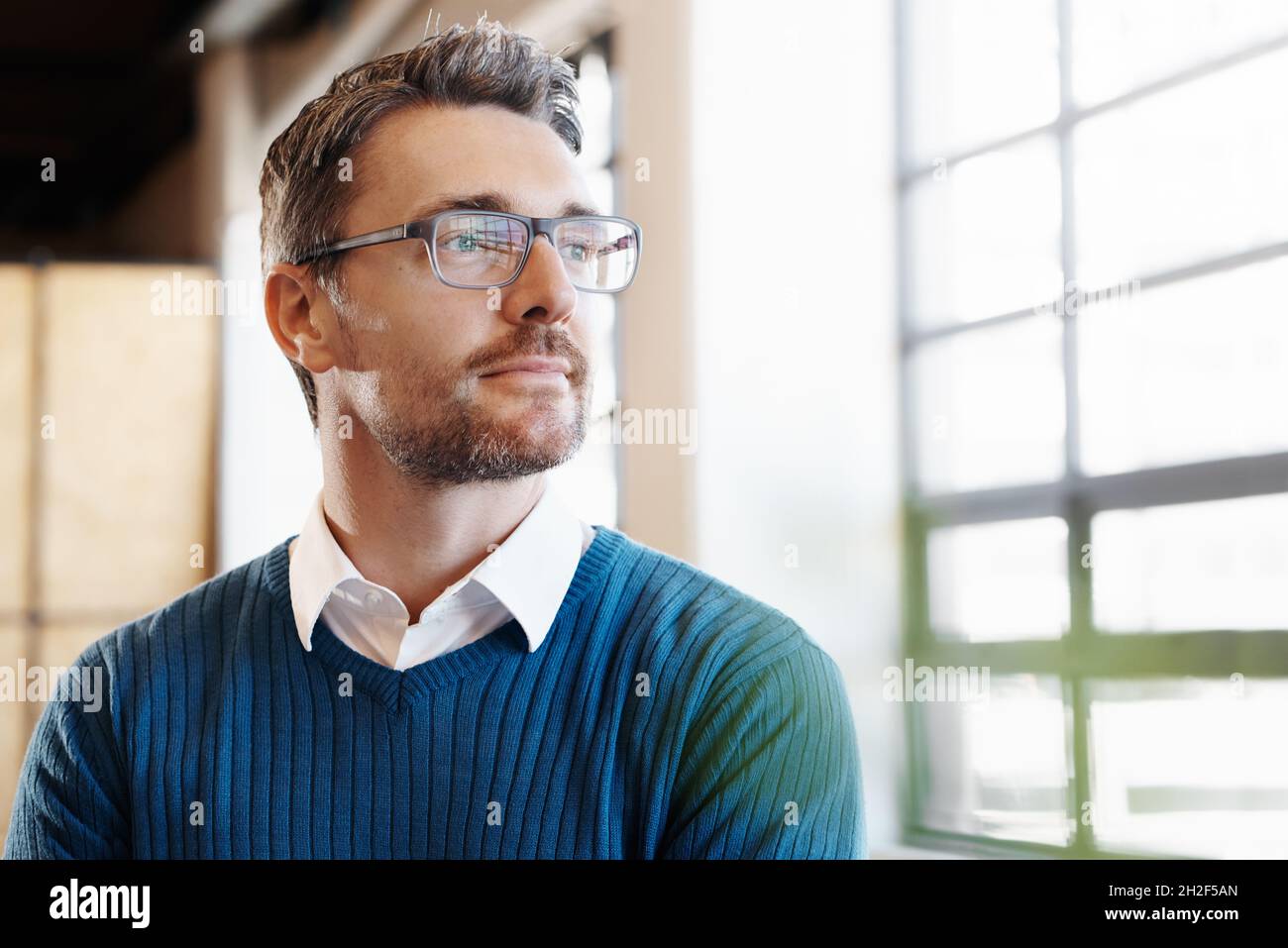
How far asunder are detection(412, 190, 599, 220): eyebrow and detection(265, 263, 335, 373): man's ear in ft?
0.42

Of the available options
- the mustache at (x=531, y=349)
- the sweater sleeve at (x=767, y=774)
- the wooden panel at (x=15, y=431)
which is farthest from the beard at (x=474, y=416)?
the wooden panel at (x=15, y=431)

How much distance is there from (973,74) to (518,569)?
77cm

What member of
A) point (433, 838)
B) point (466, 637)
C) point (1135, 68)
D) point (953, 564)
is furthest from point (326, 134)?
point (1135, 68)

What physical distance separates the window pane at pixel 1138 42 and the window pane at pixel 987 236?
0.27ft

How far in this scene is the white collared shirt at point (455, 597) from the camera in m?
0.91

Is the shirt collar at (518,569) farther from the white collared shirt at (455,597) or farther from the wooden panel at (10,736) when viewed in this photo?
Result: the wooden panel at (10,736)

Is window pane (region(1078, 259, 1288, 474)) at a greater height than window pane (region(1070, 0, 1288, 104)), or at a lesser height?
lesser

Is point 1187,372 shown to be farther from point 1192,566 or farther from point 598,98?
point 598,98

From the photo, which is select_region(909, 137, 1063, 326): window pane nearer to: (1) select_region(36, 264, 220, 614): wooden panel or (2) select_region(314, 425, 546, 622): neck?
(2) select_region(314, 425, 546, 622): neck

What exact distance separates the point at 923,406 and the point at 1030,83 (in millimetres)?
363

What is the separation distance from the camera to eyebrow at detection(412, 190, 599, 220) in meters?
0.91

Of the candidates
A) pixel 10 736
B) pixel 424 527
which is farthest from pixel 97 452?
pixel 424 527

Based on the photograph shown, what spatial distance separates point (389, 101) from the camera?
956 mm

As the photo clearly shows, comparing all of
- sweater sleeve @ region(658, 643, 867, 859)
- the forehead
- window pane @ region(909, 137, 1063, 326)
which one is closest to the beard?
the forehead
